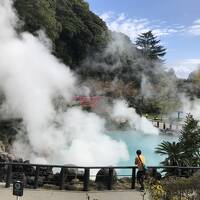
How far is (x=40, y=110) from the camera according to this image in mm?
30203

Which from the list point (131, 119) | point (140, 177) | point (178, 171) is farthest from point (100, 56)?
point (140, 177)

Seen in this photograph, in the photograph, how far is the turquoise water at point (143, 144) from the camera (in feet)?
89.8

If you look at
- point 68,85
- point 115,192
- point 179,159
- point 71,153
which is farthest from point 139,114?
point 115,192

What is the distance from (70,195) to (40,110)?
1818cm

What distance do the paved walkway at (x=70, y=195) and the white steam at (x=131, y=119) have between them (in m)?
34.6

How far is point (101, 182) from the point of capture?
529 inches

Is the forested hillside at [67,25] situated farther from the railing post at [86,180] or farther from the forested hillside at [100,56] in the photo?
the railing post at [86,180]

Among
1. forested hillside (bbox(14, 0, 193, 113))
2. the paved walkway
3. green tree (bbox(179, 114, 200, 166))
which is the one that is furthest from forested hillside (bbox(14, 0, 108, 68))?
the paved walkway

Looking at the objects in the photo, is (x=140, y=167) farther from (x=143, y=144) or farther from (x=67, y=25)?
(x=67, y=25)

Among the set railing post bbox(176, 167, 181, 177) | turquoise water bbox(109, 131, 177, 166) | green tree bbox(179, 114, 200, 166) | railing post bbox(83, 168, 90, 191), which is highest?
turquoise water bbox(109, 131, 177, 166)

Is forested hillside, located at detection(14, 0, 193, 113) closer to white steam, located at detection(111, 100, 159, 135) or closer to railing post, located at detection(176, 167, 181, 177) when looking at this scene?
white steam, located at detection(111, 100, 159, 135)

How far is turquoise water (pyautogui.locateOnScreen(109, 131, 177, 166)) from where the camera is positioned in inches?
1077

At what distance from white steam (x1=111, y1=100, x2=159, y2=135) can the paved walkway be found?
34618 millimetres

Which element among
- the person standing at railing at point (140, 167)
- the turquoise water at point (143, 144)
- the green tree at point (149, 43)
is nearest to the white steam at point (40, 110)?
the turquoise water at point (143, 144)
